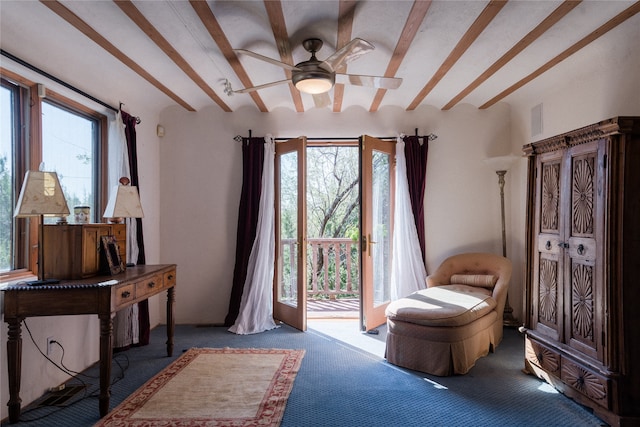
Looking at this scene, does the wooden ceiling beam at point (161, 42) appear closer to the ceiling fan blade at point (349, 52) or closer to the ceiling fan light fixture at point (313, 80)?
the ceiling fan light fixture at point (313, 80)

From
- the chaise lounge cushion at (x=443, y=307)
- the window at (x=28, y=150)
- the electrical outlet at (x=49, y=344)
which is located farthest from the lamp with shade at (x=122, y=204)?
the chaise lounge cushion at (x=443, y=307)

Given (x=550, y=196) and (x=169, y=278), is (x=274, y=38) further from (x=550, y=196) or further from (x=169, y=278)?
(x=550, y=196)

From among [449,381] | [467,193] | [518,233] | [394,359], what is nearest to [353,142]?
[467,193]

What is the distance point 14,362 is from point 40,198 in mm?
927

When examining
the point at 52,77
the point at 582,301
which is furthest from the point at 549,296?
the point at 52,77

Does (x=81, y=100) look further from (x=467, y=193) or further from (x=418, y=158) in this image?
(x=467, y=193)

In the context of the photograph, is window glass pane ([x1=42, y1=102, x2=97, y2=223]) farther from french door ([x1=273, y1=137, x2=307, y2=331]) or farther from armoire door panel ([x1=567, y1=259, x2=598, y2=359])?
armoire door panel ([x1=567, y1=259, x2=598, y2=359])

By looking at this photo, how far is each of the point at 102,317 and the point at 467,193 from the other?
3.64 metres

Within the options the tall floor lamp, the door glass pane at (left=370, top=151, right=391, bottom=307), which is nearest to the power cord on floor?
the door glass pane at (left=370, top=151, right=391, bottom=307)

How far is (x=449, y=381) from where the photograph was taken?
8.44 feet

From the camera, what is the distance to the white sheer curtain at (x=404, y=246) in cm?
394

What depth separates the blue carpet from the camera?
2.09 m

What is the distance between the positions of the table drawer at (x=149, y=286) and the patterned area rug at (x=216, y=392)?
25.4 inches

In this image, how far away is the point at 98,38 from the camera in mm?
2395
